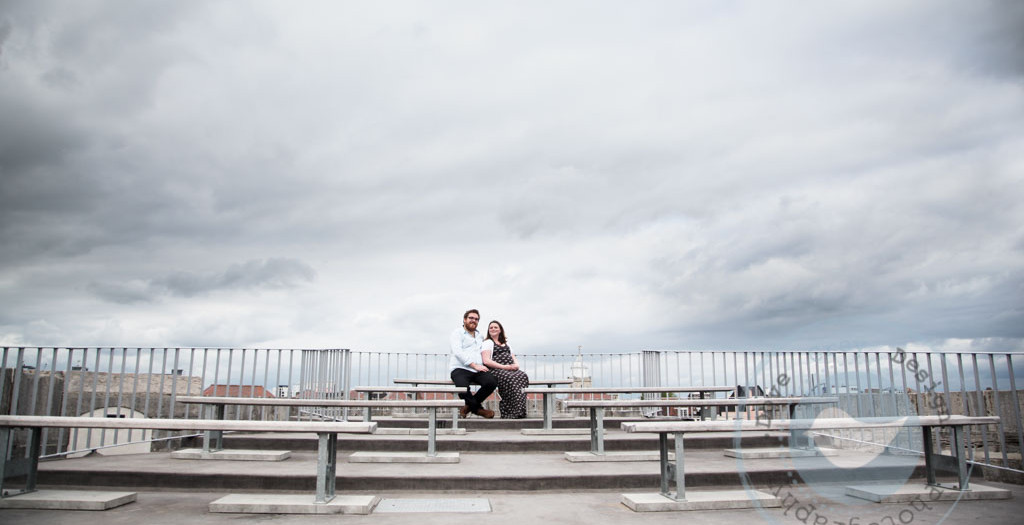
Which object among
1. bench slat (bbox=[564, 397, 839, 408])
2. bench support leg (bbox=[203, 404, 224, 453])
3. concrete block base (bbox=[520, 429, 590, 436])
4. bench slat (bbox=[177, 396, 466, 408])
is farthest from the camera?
concrete block base (bbox=[520, 429, 590, 436])

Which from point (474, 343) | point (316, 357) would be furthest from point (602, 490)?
point (316, 357)

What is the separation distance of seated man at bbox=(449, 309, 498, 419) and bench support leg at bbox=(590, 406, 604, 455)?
1.66 meters

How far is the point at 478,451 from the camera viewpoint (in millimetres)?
7953

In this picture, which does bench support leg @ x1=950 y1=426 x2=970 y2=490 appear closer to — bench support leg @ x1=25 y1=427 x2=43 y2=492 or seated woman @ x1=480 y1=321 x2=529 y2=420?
seated woman @ x1=480 y1=321 x2=529 y2=420

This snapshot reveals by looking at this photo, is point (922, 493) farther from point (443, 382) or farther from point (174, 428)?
point (443, 382)

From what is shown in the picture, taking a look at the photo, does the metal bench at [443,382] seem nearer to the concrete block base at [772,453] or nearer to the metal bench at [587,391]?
the metal bench at [587,391]

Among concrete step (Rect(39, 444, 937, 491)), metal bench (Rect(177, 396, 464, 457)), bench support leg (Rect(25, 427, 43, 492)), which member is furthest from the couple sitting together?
bench support leg (Rect(25, 427, 43, 492))

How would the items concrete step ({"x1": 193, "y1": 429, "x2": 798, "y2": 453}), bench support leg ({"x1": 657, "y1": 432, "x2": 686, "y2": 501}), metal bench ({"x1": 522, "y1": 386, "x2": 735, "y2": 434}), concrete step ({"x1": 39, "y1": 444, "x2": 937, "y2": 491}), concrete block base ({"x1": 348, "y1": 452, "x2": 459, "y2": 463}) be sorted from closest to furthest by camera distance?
bench support leg ({"x1": 657, "y1": 432, "x2": 686, "y2": 501}), concrete step ({"x1": 39, "y1": 444, "x2": 937, "y2": 491}), concrete block base ({"x1": 348, "y1": 452, "x2": 459, "y2": 463}), concrete step ({"x1": 193, "y1": 429, "x2": 798, "y2": 453}), metal bench ({"x1": 522, "y1": 386, "x2": 735, "y2": 434})

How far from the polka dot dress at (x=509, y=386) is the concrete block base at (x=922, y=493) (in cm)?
446

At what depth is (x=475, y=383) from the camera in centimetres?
892

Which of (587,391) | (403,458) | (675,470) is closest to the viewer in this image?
(675,470)

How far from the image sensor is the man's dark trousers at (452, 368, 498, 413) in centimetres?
872

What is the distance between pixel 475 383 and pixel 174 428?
442cm

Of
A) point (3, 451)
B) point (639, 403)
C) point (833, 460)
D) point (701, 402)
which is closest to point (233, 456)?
point (3, 451)
